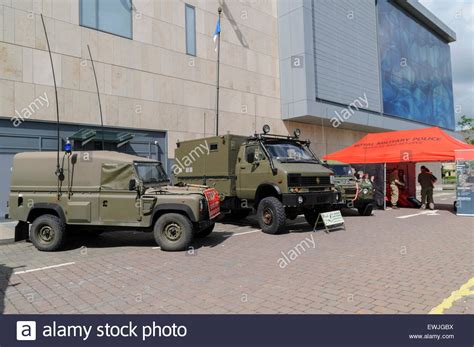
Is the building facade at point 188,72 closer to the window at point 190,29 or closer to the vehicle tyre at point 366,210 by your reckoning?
the window at point 190,29

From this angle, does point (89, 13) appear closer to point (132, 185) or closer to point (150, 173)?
point (150, 173)

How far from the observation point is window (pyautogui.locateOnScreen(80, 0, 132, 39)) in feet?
49.4

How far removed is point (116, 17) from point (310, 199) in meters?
12.2

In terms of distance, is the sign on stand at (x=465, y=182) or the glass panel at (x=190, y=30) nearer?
the sign on stand at (x=465, y=182)

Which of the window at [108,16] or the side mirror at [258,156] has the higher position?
the window at [108,16]

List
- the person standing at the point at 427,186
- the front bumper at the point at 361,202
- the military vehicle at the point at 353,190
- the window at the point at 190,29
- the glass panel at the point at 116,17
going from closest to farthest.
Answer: the military vehicle at the point at 353,190, the front bumper at the point at 361,202, the glass panel at the point at 116,17, the person standing at the point at 427,186, the window at the point at 190,29

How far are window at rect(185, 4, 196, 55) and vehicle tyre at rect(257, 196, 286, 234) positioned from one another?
453 inches

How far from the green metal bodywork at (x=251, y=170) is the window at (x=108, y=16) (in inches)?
285

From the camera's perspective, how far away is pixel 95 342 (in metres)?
3.61

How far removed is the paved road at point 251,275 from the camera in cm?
455

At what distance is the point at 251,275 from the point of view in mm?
5867

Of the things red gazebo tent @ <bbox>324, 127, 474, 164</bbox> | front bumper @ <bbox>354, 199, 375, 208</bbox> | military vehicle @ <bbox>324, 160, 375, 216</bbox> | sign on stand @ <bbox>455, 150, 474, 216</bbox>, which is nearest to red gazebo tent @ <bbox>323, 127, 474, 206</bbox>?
red gazebo tent @ <bbox>324, 127, 474, 164</bbox>

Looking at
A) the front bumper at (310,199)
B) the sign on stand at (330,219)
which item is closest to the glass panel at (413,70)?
the front bumper at (310,199)

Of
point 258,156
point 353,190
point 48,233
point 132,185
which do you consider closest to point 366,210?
point 353,190
